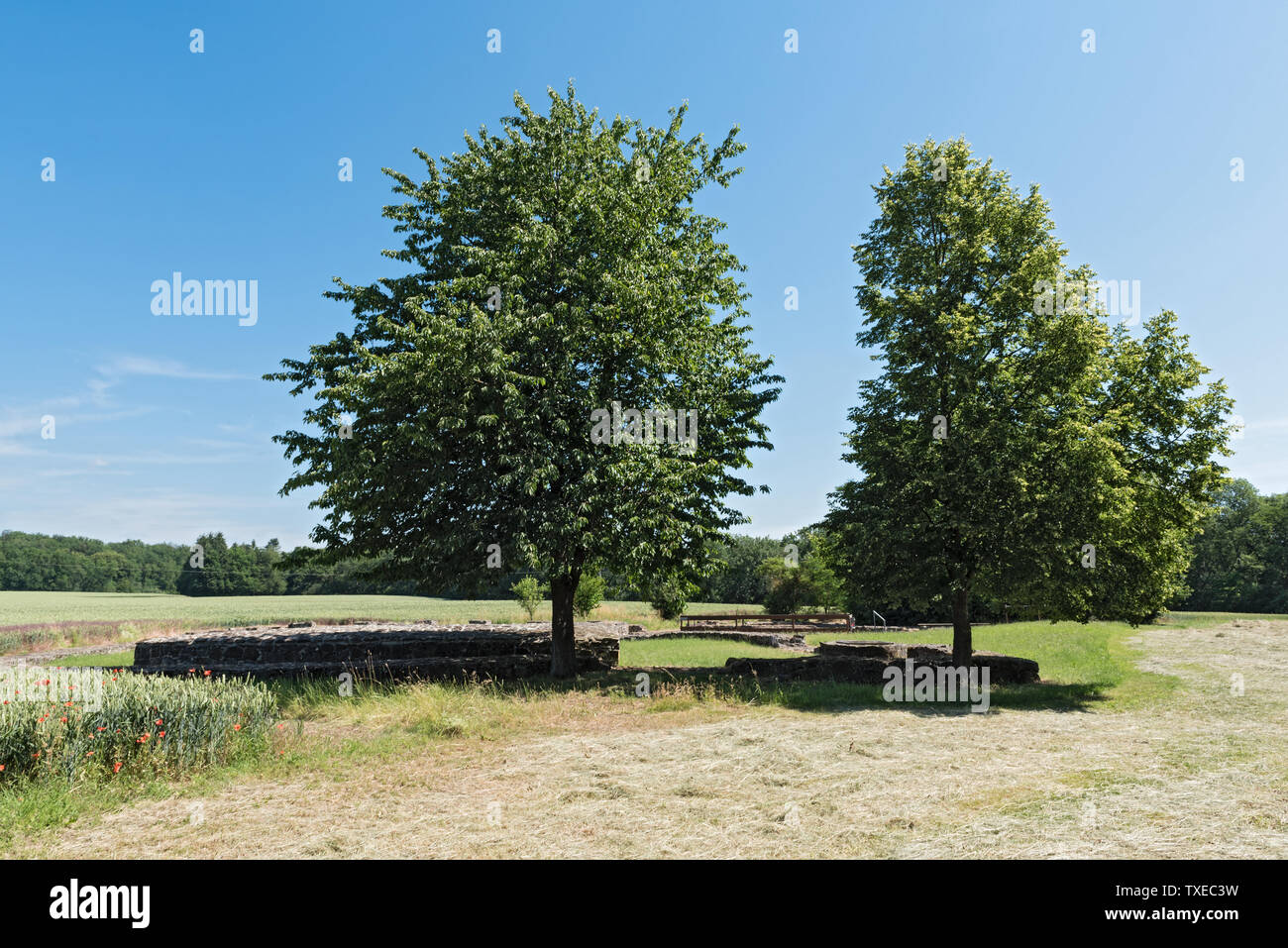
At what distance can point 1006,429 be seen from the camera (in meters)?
15.5

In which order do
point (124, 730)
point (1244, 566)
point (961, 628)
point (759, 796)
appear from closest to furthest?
1. point (759, 796)
2. point (124, 730)
3. point (961, 628)
4. point (1244, 566)

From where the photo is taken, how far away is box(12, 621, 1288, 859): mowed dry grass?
6469 millimetres

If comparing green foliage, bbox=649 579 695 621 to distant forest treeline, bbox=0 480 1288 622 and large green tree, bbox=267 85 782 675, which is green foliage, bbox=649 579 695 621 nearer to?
large green tree, bbox=267 85 782 675

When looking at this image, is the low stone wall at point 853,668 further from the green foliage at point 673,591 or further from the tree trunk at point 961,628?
the green foliage at point 673,591

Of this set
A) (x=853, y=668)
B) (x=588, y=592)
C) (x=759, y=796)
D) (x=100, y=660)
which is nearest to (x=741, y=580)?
(x=588, y=592)

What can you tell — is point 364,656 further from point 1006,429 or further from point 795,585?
point 795,585

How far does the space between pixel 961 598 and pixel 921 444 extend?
14.0 ft

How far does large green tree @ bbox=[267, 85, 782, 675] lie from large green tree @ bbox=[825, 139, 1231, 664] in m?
4.22

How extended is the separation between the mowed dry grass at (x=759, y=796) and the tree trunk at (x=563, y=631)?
5.59 m

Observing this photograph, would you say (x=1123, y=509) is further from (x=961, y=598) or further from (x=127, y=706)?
(x=127, y=706)

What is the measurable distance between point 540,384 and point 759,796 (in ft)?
37.6

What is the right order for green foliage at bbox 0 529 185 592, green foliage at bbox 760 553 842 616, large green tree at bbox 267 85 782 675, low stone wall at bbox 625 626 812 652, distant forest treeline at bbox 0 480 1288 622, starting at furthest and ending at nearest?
green foliage at bbox 0 529 185 592 → distant forest treeline at bbox 0 480 1288 622 → green foliage at bbox 760 553 842 616 → low stone wall at bbox 625 626 812 652 → large green tree at bbox 267 85 782 675

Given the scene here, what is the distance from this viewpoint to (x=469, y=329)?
14.9 meters

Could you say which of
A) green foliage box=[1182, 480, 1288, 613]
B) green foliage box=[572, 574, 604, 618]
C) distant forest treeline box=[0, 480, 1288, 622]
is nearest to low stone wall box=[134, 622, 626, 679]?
green foliage box=[572, 574, 604, 618]
